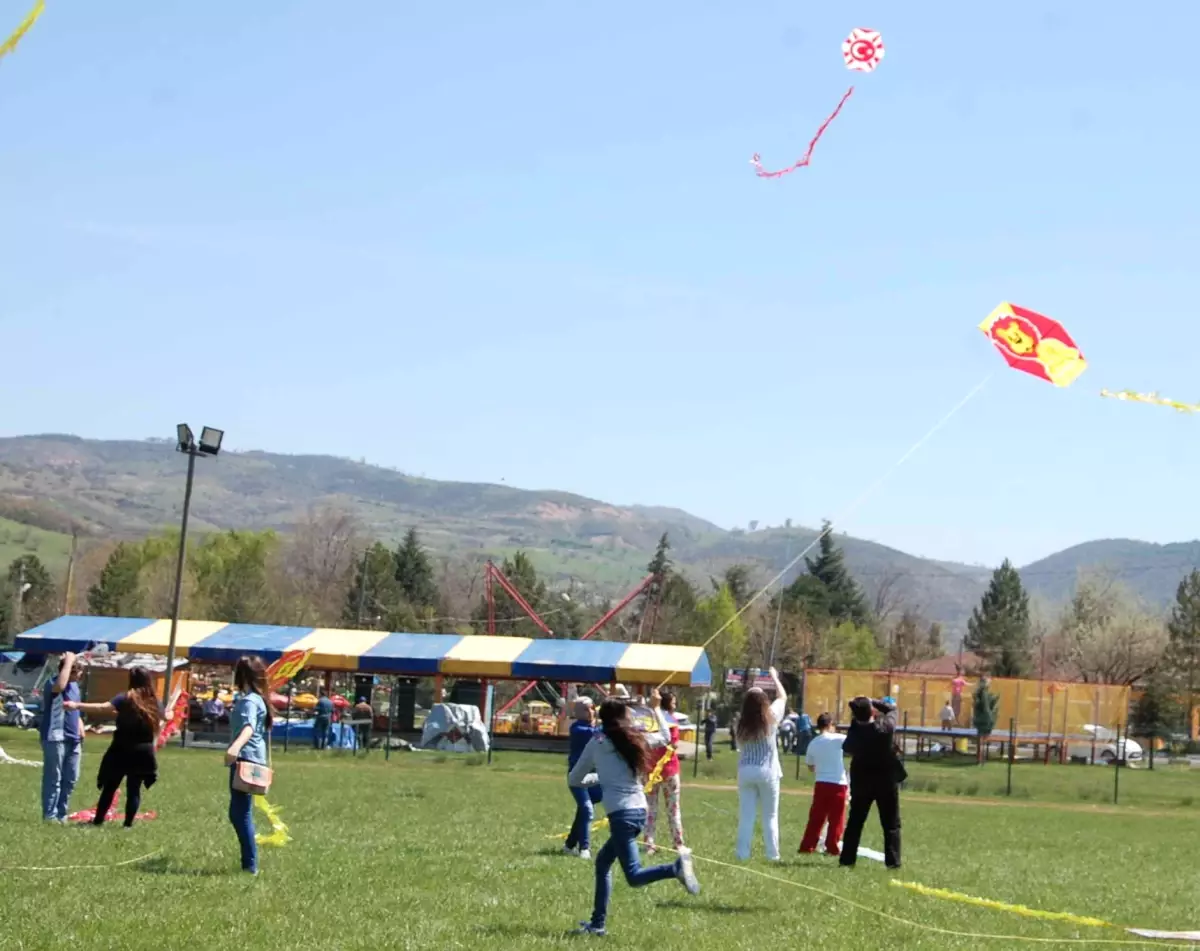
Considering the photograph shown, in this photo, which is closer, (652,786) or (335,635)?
(652,786)

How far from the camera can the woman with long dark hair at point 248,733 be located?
38.4 feet

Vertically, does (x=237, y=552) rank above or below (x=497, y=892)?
above

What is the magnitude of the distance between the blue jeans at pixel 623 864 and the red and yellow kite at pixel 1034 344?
20.2 ft

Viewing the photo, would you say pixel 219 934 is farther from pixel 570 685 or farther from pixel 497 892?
pixel 570 685

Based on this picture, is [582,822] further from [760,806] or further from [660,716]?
[760,806]

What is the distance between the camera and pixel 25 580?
122 meters

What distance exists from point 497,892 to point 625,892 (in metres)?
1.03

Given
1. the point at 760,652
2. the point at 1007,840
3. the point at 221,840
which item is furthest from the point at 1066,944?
the point at 760,652

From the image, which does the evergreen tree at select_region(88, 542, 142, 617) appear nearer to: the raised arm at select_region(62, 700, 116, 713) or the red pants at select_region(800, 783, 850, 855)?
the raised arm at select_region(62, 700, 116, 713)

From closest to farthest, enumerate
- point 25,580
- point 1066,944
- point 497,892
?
point 1066,944 < point 497,892 < point 25,580

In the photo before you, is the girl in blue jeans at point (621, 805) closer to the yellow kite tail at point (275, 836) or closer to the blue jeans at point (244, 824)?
the blue jeans at point (244, 824)

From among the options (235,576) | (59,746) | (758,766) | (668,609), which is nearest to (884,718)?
(758,766)

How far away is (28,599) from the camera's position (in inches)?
4803

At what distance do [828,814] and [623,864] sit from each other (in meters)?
5.83
